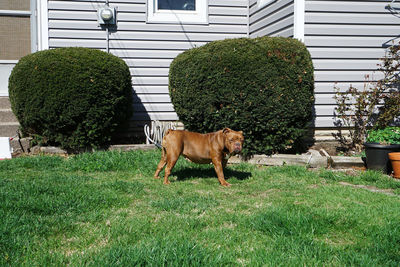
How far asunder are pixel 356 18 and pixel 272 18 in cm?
171

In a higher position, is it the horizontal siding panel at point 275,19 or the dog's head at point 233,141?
the horizontal siding panel at point 275,19

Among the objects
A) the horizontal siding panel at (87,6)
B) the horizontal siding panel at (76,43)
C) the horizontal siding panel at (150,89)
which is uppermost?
the horizontal siding panel at (87,6)

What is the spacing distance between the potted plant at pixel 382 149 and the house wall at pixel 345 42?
4.16 ft

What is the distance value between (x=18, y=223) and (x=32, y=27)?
697 centimetres

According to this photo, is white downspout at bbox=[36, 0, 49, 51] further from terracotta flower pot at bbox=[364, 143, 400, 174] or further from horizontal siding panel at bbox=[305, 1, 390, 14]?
terracotta flower pot at bbox=[364, 143, 400, 174]

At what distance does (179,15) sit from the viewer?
833 centimetres

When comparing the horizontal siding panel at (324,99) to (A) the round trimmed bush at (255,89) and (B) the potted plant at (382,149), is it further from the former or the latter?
(B) the potted plant at (382,149)

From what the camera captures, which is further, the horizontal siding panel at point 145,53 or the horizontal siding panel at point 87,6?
the horizontal siding panel at point 145,53

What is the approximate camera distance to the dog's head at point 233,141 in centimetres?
401

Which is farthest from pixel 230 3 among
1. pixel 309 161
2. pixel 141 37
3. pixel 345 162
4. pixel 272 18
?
pixel 345 162

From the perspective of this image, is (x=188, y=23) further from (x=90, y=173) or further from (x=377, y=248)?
(x=377, y=248)

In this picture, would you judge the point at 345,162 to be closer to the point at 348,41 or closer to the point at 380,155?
the point at 380,155

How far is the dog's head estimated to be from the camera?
401cm

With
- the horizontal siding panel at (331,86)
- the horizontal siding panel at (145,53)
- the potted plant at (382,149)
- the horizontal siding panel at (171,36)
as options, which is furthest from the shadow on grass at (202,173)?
the horizontal siding panel at (171,36)
